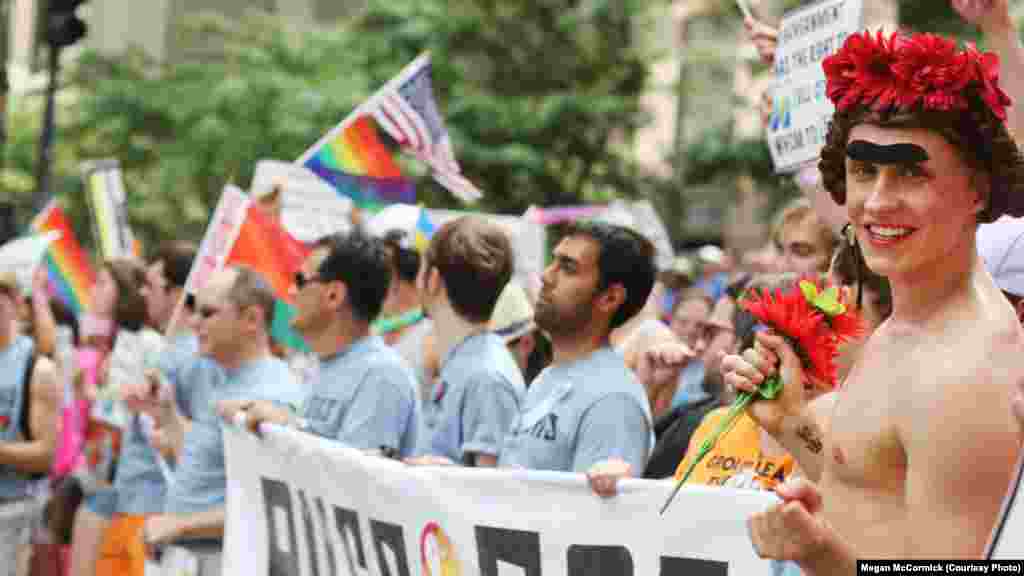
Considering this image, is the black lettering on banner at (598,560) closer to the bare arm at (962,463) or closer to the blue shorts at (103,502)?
the bare arm at (962,463)

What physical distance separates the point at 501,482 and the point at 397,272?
352 centimetres

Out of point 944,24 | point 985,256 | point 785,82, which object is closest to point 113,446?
point 785,82

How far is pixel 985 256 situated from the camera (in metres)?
4.20

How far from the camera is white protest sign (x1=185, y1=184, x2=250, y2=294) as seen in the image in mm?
8312

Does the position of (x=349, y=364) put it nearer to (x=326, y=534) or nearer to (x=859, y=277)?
(x=326, y=534)

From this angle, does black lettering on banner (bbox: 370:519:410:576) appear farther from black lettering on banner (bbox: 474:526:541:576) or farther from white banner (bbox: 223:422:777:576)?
black lettering on banner (bbox: 474:526:541:576)

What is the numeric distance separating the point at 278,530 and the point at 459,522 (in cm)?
129

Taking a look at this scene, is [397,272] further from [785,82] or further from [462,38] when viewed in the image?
[462,38]

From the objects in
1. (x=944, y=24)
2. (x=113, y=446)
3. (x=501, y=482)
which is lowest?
(x=113, y=446)

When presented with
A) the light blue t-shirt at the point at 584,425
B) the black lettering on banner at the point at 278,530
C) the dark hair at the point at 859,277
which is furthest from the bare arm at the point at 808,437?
the black lettering on banner at the point at 278,530

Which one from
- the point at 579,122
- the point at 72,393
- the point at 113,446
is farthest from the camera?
the point at 579,122

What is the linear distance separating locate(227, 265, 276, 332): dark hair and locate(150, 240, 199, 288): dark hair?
1.76m

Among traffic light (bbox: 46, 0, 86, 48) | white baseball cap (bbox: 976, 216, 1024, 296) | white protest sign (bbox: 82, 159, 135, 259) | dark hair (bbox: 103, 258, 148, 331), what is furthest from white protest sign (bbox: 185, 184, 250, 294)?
traffic light (bbox: 46, 0, 86, 48)

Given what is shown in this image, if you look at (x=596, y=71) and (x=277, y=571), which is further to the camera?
(x=596, y=71)
